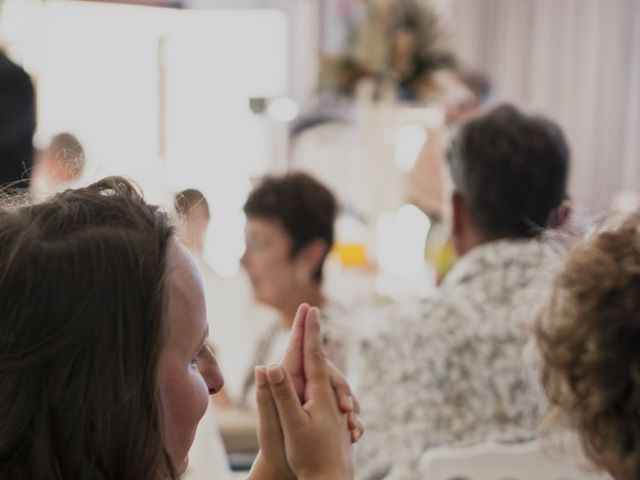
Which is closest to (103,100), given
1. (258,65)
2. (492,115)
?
(258,65)

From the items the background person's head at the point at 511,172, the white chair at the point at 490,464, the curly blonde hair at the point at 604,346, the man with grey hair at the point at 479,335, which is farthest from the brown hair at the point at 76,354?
the background person's head at the point at 511,172

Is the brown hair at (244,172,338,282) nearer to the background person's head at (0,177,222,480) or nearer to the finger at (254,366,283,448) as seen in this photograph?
the finger at (254,366,283,448)

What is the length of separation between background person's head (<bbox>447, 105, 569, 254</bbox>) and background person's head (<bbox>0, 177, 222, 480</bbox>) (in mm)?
1491

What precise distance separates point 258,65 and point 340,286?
6.55ft

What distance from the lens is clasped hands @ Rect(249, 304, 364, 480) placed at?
1013 millimetres

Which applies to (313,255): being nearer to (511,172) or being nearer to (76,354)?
(511,172)

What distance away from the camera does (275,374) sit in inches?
39.1

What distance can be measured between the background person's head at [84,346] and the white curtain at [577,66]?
6.74 meters

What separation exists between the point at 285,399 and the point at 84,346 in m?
0.24

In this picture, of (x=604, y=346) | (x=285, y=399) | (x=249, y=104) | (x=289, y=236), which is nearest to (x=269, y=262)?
(x=289, y=236)

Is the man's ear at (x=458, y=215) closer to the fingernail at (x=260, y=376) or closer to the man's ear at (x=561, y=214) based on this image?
the man's ear at (x=561, y=214)

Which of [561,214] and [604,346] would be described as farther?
[561,214]

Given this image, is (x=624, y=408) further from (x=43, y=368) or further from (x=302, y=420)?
(x=43, y=368)

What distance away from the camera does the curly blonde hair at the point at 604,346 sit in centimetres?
115
